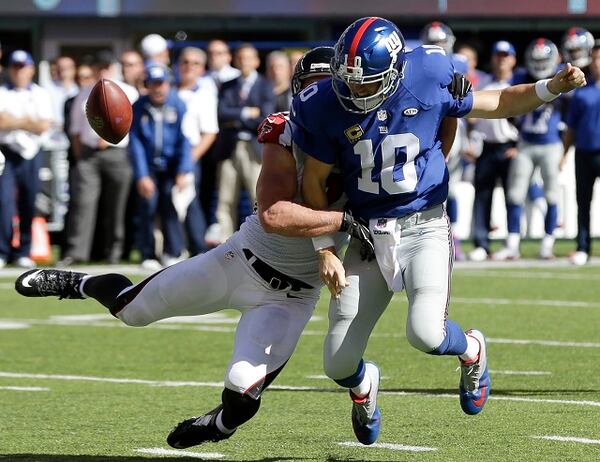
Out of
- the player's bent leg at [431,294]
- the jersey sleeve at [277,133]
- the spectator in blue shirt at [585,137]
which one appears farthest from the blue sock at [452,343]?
the spectator in blue shirt at [585,137]

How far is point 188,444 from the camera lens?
17.6ft

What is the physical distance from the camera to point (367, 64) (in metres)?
4.97

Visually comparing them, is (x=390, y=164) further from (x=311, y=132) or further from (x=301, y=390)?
(x=301, y=390)

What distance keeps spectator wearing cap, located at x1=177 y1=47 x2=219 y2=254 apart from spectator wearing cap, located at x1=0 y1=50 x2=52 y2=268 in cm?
128

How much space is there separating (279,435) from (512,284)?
611 cm

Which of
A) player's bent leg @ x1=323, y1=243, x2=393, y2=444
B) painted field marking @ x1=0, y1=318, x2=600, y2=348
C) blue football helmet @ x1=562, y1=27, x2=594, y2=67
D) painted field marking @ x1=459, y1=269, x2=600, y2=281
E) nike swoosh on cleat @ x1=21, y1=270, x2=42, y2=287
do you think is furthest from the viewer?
blue football helmet @ x1=562, y1=27, x2=594, y2=67

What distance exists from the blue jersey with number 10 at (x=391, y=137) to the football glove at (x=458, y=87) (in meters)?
0.02

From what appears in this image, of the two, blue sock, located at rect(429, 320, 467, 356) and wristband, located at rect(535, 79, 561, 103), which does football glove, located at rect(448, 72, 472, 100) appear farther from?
blue sock, located at rect(429, 320, 467, 356)

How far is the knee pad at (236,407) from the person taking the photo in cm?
521

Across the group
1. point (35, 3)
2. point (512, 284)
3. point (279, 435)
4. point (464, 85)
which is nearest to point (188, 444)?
point (279, 435)

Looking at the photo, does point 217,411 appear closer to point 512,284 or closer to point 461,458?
point 461,458

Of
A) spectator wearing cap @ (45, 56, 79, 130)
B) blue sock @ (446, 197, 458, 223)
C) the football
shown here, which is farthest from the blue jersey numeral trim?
spectator wearing cap @ (45, 56, 79, 130)

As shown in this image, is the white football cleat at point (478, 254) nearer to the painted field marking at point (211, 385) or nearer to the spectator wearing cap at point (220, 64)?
the spectator wearing cap at point (220, 64)

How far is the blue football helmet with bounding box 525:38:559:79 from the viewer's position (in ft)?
42.7
